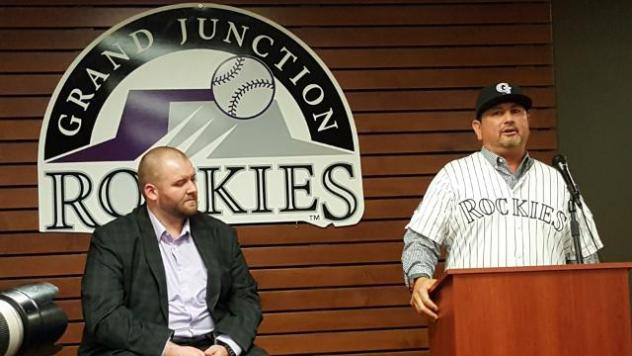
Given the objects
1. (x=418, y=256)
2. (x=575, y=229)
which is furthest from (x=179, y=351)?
(x=575, y=229)

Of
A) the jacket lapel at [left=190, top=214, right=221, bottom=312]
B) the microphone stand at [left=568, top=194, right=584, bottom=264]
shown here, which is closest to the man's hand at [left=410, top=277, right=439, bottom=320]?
the microphone stand at [left=568, top=194, right=584, bottom=264]

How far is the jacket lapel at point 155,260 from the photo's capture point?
4.14 metres

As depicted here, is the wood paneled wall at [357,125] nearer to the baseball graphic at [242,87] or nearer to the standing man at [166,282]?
the baseball graphic at [242,87]

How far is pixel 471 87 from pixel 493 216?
1.80 metres

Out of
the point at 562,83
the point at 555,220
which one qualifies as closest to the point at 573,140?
the point at 562,83

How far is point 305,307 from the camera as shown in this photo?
546cm

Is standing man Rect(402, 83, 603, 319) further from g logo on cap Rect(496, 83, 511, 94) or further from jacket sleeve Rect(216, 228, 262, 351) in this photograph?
jacket sleeve Rect(216, 228, 262, 351)

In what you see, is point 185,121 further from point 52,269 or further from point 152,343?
point 152,343

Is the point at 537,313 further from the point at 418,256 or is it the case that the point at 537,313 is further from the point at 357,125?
the point at 357,125

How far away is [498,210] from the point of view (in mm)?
3984

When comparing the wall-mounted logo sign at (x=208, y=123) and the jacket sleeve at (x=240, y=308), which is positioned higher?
the wall-mounted logo sign at (x=208, y=123)

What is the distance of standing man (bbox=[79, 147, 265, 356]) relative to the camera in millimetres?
4051

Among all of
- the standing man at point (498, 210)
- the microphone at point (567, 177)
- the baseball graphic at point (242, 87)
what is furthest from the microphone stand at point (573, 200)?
→ the baseball graphic at point (242, 87)

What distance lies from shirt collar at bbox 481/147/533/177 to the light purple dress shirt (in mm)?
1342
